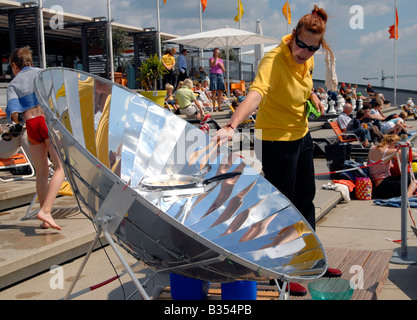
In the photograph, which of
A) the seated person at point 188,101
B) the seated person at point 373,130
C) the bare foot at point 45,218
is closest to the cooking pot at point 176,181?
the bare foot at point 45,218

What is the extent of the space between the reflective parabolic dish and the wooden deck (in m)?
0.50

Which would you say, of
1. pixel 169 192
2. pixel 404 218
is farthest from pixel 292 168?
pixel 404 218

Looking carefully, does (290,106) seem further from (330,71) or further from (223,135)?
(223,135)

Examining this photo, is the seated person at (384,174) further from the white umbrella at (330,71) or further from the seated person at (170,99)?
the seated person at (170,99)

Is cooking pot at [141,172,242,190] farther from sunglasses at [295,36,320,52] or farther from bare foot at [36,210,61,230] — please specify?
bare foot at [36,210,61,230]

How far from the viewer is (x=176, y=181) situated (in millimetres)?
2525

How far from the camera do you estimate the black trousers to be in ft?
10.4

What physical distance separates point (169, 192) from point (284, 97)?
1.17 m

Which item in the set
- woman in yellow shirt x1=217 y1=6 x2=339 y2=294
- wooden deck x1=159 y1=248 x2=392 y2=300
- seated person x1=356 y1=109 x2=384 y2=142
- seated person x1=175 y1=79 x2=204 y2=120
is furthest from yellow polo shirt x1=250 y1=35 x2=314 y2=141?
seated person x1=356 y1=109 x2=384 y2=142

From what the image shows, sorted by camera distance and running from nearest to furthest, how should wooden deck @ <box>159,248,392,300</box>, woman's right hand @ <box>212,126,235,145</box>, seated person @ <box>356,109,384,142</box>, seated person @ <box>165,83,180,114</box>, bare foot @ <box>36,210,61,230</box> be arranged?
woman's right hand @ <box>212,126,235,145</box>
wooden deck @ <box>159,248,392,300</box>
bare foot @ <box>36,210,61,230</box>
seated person @ <box>356,109,384,142</box>
seated person @ <box>165,83,180,114</box>

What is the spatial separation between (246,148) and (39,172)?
5.56 metres

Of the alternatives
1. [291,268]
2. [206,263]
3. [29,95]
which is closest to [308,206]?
[291,268]

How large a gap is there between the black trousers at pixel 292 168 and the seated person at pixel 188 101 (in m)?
8.58

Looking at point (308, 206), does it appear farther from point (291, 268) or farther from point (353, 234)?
point (353, 234)
